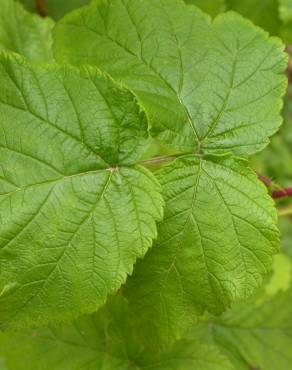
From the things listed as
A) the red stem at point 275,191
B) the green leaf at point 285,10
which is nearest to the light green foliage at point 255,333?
the red stem at point 275,191

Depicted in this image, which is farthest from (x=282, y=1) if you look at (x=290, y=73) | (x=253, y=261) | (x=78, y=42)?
(x=290, y=73)

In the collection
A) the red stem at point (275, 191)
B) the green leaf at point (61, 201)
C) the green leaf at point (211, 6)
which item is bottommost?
the green leaf at point (61, 201)

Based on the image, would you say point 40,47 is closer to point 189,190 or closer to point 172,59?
point 172,59

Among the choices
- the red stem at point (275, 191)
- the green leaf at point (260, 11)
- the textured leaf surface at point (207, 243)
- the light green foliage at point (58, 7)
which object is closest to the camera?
the textured leaf surface at point (207, 243)

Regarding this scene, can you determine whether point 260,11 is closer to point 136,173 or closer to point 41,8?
point 41,8

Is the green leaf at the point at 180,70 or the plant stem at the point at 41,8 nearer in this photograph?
the green leaf at the point at 180,70

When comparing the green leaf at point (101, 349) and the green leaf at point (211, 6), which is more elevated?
the green leaf at point (211, 6)

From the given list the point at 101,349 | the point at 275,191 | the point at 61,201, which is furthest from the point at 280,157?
the point at 61,201

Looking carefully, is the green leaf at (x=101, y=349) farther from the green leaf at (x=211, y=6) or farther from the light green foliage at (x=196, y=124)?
the green leaf at (x=211, y=6)
